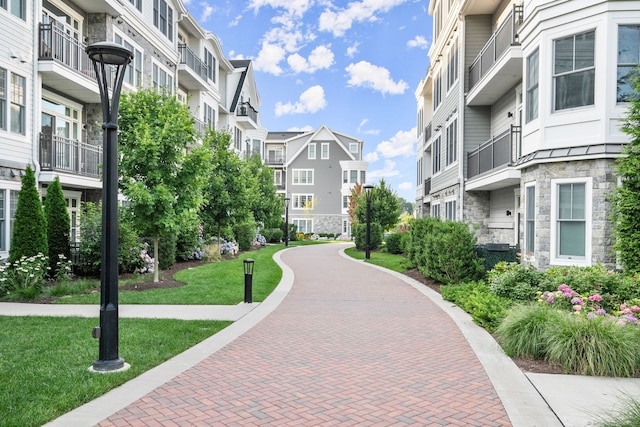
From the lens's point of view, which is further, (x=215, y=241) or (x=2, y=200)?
(x=215, y=241)

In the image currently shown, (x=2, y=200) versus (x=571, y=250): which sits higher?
(x=2, y=200)

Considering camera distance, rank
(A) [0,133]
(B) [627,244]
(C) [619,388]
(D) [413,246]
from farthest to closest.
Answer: (D) [413,246] → (A) [0,133] → (B) [627,244] → (C) [619,388]

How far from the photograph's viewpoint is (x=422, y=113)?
3403 centimetres

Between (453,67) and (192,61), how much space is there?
14267 millimetres

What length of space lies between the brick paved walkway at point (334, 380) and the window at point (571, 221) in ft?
13.2

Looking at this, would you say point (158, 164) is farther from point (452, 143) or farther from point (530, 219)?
point (452, 143)

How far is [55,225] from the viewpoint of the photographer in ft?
46.2

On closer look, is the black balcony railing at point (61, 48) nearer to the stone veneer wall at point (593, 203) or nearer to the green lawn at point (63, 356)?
the green lawn at point (63, 356)

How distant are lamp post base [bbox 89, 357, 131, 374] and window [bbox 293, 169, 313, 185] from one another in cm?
5017

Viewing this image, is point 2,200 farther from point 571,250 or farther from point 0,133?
point 571,250

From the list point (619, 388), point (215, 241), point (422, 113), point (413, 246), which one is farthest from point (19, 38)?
point (422, 113)

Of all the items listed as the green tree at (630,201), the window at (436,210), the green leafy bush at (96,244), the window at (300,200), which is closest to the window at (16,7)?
the green leafy bush at (96,244)

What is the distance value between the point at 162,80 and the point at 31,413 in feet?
68.2

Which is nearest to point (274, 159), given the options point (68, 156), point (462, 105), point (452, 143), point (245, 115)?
point (245, 115)
